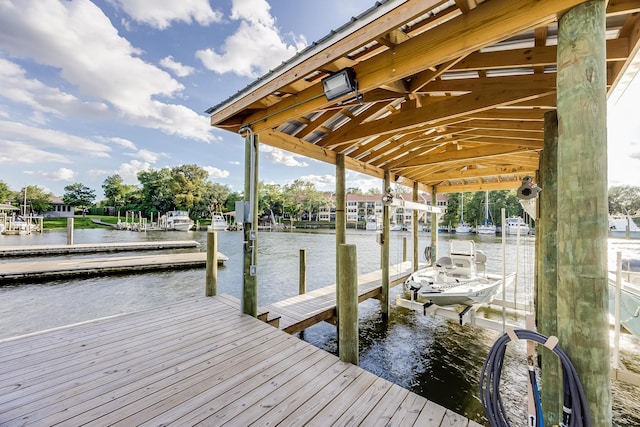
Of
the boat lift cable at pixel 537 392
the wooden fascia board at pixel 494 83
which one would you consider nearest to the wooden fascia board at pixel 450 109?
the wooden fascia board at pixel 494 83

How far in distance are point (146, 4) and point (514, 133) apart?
6.25 meters

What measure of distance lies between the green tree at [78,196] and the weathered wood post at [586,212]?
6494 centimetres

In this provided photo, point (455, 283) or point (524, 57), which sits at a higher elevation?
point (524, 57)

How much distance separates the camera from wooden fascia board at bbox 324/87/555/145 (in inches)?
97.7

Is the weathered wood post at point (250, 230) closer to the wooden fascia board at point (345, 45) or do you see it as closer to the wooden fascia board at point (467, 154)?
the wooden fascia board at point (345, 45)

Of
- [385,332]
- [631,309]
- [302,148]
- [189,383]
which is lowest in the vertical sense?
[385,332]

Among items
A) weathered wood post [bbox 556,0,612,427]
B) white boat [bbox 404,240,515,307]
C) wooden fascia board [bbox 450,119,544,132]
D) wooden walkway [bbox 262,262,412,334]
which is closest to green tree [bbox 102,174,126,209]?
wooden walkway [bbox 262,262,412,334]

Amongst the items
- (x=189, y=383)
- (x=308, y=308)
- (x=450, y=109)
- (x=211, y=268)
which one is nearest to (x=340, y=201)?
(x=308, y=308)

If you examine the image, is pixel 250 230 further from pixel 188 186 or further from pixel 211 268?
pixel 188 186

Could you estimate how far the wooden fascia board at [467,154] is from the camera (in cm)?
437

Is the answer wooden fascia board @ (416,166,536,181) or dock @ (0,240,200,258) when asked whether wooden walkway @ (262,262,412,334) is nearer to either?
wooden fascia board @ (416,166,536,181)

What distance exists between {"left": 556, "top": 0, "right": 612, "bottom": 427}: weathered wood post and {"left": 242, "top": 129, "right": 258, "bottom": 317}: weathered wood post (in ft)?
9.95

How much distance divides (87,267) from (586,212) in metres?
12.1

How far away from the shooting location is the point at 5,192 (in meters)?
35.6
